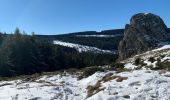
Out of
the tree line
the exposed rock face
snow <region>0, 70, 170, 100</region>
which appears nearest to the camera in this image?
snow <region>0, 70, 170, 100</region>

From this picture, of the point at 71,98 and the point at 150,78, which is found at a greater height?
the point at 150,78

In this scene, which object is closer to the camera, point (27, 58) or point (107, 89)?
point (107, 89)

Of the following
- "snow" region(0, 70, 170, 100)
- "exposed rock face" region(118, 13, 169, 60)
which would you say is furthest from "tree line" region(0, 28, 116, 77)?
"snow" region(0, 70, 170, 100)

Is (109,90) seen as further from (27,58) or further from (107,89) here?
(27,58)

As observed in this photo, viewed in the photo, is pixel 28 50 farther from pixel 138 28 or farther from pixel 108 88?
pixel 108 88

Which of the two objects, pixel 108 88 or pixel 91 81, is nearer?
pixel 108 88

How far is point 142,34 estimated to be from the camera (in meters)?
103

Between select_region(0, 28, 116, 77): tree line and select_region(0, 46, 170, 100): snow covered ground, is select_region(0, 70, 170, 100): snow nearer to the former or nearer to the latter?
select_region(0, 46, 170, 100): snow covered ground

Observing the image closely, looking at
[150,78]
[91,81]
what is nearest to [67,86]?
[91,81]

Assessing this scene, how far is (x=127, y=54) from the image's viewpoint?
107 m

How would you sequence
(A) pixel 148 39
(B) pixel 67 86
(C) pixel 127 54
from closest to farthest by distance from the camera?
(B) pixel 67 86 < (A) pixel 148 39 < (C) pixel 127 54

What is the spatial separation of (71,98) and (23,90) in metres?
6.24

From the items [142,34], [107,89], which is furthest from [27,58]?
[107,89]

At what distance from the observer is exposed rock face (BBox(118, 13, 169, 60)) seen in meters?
98.9
